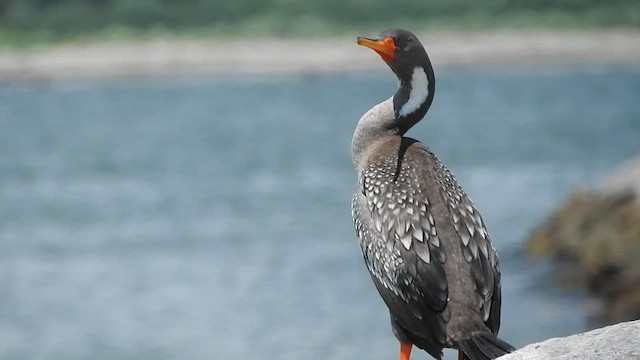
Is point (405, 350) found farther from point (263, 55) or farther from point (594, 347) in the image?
point (263, 55)

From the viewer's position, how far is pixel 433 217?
6.39 m

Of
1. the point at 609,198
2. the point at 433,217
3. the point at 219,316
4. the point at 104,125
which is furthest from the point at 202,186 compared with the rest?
the point at 433,217

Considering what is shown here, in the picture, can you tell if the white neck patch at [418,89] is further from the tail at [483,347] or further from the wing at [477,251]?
the tail at [483,347]

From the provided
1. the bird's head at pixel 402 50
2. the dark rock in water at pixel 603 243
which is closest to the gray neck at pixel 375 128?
the bird's head at pixel 402 50

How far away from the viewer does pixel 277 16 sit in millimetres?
35094

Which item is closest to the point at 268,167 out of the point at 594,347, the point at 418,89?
the point at 418,89

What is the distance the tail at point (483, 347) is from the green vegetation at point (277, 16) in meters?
27.9

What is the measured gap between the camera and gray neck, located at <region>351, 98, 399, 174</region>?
6.88 meters

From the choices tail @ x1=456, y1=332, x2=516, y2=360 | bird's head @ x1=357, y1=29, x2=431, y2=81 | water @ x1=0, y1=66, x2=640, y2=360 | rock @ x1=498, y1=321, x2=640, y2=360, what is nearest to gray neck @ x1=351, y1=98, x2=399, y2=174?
bird's head @ x1=357, y1=29, x2=431, y2=81

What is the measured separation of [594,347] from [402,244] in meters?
1.27

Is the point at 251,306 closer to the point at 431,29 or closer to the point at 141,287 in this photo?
the point at 141,287

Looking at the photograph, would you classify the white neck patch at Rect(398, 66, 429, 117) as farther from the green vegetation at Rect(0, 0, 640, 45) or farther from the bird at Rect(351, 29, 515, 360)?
the green vegetation at Rect(0, 0, 640, 45)

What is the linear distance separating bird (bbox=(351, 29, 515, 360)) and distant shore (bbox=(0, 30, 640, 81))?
27.0m

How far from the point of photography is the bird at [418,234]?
6.11 metres
